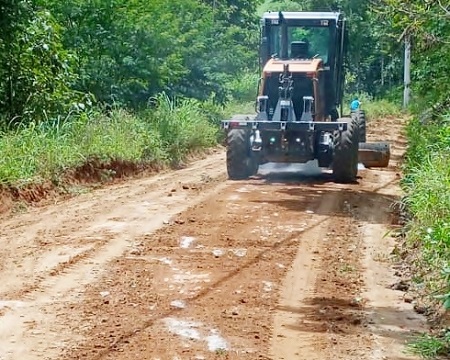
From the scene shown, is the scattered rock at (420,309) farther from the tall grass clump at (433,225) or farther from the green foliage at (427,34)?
the green foliage at (427,34)

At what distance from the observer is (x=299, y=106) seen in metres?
16.1

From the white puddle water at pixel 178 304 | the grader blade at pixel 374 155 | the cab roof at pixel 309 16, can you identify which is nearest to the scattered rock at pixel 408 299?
the white puddle water at pixel 178 304

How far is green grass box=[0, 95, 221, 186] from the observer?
1366 cm

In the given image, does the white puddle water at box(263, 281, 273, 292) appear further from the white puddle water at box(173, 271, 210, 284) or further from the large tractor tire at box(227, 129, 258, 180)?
the large tractor tire at box(227, 129, 258, 180)

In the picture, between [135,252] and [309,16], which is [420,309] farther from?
[309,16]

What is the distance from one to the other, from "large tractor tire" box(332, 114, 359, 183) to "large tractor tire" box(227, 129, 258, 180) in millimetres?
1557

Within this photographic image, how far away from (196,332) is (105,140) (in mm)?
10452

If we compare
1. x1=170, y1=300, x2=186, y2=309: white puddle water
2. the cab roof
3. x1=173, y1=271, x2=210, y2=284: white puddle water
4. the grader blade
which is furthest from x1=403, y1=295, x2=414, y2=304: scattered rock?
the grader blade

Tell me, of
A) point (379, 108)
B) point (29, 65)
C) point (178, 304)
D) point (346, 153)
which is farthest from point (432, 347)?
point (379, 108)

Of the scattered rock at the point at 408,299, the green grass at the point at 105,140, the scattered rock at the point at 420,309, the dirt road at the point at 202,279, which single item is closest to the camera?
the dirt road at the point at 202,279

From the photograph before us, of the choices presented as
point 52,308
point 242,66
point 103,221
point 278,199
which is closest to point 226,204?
point 278,199

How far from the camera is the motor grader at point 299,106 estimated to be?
51.0 feet

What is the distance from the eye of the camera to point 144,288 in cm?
786

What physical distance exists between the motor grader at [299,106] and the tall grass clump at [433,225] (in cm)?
256
